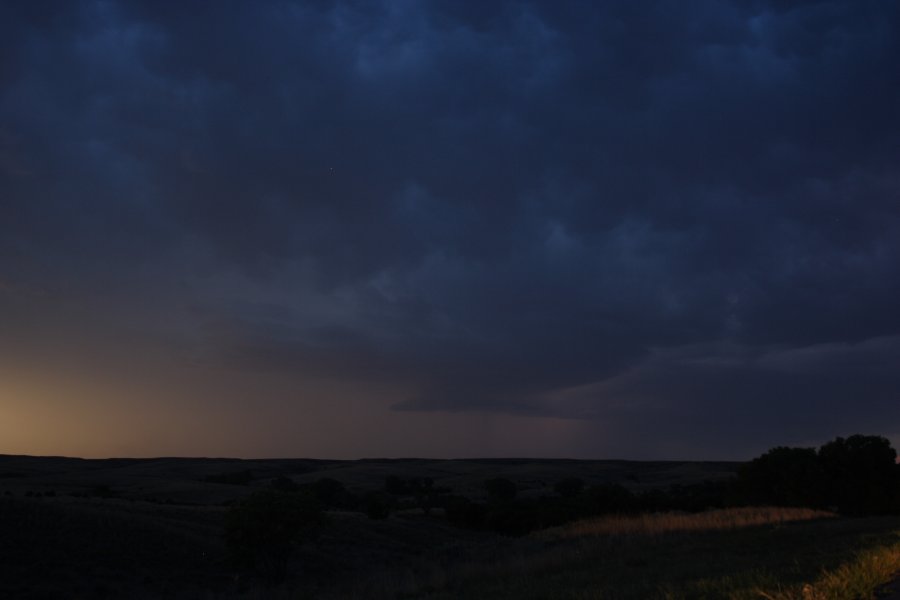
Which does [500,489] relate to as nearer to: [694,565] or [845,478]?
[845,478]

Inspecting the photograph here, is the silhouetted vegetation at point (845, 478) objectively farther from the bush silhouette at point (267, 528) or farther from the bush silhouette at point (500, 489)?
the bush silhouette at point (500, 489)

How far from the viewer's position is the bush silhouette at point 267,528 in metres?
33.0

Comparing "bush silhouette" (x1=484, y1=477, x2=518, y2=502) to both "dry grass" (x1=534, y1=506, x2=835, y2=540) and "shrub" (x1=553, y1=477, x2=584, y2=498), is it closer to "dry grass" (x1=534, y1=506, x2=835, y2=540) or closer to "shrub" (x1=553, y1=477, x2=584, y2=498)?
"shrub" (x1=553, y1=477, x2=584, y2=498)

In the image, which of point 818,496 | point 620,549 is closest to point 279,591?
point 620,549

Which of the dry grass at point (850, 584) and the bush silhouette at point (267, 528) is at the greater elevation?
the dry grass at point (850, 584)

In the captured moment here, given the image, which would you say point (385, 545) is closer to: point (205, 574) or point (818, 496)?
point (205, 574)

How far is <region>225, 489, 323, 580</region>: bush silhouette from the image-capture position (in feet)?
108

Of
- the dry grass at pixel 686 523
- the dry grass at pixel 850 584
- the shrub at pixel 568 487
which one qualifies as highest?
the dry grass at pixel 850 584

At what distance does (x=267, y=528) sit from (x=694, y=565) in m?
21.0

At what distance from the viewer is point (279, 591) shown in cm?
3070

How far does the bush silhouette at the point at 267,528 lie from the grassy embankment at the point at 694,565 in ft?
25.3

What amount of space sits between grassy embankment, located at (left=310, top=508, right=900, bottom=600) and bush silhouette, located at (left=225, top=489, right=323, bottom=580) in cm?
771

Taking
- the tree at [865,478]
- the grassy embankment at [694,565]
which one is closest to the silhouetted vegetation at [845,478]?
the tree at [865,478]

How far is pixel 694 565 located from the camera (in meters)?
19.1
